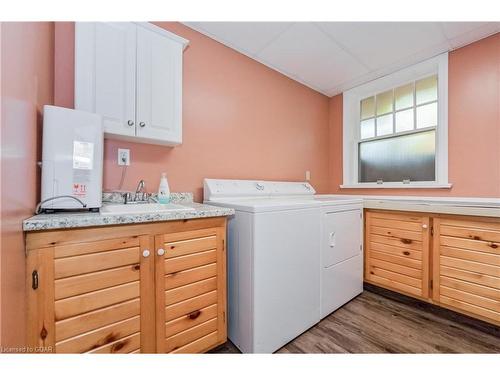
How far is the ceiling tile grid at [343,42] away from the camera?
176 centimetres

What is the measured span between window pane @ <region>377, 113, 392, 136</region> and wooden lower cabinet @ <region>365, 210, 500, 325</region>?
1.11 metres

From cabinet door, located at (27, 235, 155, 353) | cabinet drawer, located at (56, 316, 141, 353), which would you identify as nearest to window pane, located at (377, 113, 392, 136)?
cabinet door, located at (27, 235, 155, 353)

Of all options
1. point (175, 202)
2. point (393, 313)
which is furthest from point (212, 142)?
point (393, 313)

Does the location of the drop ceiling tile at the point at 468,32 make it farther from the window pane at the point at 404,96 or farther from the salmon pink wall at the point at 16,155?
the salmon pink wall at the point at 16,155

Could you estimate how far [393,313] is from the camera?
5.87ft

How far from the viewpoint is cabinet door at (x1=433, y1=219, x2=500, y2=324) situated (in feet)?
4.99

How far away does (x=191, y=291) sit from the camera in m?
A: 1.16

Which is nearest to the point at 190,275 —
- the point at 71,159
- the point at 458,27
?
the point at 71,159

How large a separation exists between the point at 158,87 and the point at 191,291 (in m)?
1.29

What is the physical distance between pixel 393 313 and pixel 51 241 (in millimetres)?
2332

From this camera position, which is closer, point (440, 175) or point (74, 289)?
point (74, 289)

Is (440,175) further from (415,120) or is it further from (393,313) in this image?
(393,313)

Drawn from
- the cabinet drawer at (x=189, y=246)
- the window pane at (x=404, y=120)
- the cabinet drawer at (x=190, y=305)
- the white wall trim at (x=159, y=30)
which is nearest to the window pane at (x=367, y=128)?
the window pane at (x=404, y=120)

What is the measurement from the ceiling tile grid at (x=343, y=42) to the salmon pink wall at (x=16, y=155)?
1293mm
